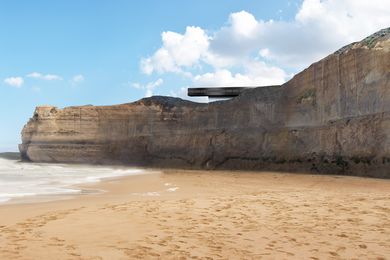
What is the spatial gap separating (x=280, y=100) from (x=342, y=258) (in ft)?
76.4

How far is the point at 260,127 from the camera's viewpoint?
28172mm

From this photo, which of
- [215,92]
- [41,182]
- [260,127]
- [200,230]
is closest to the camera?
[200,230]

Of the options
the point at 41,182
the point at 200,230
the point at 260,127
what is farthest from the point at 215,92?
the point at 200,230

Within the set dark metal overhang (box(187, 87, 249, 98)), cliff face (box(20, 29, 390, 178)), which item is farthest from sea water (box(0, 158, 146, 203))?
dark metal overhang (box(187, 87, 249, 98))

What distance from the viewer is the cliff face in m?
18.0

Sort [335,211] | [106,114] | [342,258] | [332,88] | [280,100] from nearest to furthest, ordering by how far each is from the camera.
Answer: [342,258], [335,211], [332,88], [280,100], [106,114]

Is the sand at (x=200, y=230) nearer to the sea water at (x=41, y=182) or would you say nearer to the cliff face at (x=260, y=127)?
the sea water at (x=41, y=182)

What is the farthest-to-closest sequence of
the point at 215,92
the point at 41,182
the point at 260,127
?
the point at 215,92
the point at 260,127
the point at 41,182

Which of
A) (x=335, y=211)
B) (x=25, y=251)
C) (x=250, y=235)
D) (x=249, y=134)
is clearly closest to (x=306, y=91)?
(x=249, y=134)

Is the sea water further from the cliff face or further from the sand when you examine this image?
the cliff face

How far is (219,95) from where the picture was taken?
3481cm

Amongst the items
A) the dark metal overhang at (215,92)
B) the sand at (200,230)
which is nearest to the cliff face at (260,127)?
the dark metal overhang at (215,92)

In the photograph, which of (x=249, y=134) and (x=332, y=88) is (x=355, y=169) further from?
(x=249, y=134)

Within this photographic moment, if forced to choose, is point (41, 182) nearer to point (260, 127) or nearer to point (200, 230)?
point (200, 230)
